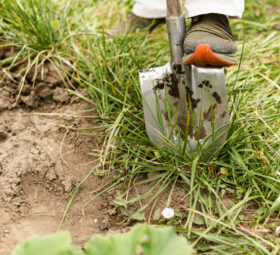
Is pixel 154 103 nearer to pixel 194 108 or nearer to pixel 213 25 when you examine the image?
pixel 194 108

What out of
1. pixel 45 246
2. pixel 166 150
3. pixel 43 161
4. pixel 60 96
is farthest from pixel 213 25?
pixel 45 246

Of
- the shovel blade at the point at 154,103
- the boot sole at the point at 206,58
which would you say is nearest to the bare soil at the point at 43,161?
the shovel blade at the point at 154,103

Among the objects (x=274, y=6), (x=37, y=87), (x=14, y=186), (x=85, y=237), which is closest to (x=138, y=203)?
(x=85, y=237)

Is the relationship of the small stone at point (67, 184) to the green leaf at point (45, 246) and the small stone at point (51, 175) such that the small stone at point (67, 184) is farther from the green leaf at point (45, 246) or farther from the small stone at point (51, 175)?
the green leaf at point (45, 246)

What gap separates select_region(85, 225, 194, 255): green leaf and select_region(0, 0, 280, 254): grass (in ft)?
0.93

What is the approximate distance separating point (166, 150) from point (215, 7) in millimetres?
764

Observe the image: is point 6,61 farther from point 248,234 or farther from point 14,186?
point 248,234

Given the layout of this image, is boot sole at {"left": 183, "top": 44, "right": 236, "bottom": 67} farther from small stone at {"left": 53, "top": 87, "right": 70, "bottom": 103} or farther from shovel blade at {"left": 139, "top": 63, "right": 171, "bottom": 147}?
small stone at {"left": 53, "top": 87, "right": 70, "bottom": 103}

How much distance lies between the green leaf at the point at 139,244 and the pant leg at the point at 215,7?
1.14m

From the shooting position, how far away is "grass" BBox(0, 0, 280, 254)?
1434mm

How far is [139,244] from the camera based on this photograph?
1064 mm

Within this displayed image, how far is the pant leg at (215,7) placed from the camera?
168cm

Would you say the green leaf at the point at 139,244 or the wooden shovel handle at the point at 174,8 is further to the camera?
the wooden shovel handle at the point at 174,8

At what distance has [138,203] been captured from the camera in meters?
1.60
